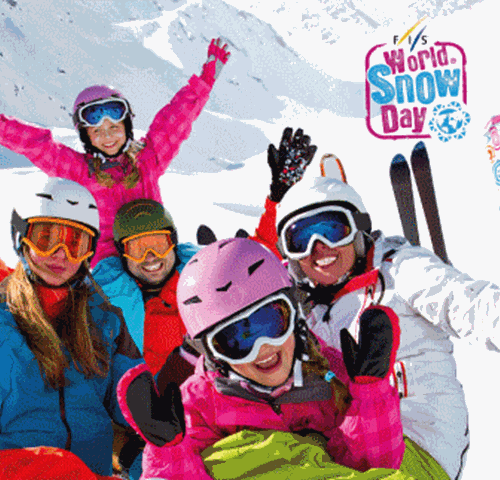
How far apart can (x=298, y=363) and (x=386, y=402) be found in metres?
0.34

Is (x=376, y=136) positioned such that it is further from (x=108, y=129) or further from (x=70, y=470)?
(x=70, y=470)

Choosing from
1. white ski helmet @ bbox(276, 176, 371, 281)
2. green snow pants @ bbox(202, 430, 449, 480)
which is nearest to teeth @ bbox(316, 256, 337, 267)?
white ski helmet @ bbox(276, 176, 371, 281)

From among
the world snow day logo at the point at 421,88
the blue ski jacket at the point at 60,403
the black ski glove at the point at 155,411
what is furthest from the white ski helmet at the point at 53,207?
the world snow day logo at the point at 421,88

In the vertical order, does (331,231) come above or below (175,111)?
below

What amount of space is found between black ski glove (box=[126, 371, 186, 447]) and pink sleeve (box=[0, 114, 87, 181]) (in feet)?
8.00

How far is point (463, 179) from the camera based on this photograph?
34.6 feet

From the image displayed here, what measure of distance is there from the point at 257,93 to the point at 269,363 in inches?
1356

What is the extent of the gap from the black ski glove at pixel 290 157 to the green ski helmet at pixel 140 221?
86cm

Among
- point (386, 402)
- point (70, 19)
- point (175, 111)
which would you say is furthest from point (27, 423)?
point (70, 19)

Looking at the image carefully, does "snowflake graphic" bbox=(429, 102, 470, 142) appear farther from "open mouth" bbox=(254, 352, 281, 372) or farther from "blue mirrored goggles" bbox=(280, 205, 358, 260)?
"open mouth" bbox=(254, 352, 281, 372)

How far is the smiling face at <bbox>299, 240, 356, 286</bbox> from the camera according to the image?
2.45 metres

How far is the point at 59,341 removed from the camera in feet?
6.81

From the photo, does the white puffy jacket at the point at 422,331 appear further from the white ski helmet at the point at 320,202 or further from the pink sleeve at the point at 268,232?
the pink sleeve at the point at 268,232

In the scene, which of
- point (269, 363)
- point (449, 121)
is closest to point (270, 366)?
point (269, 363)
